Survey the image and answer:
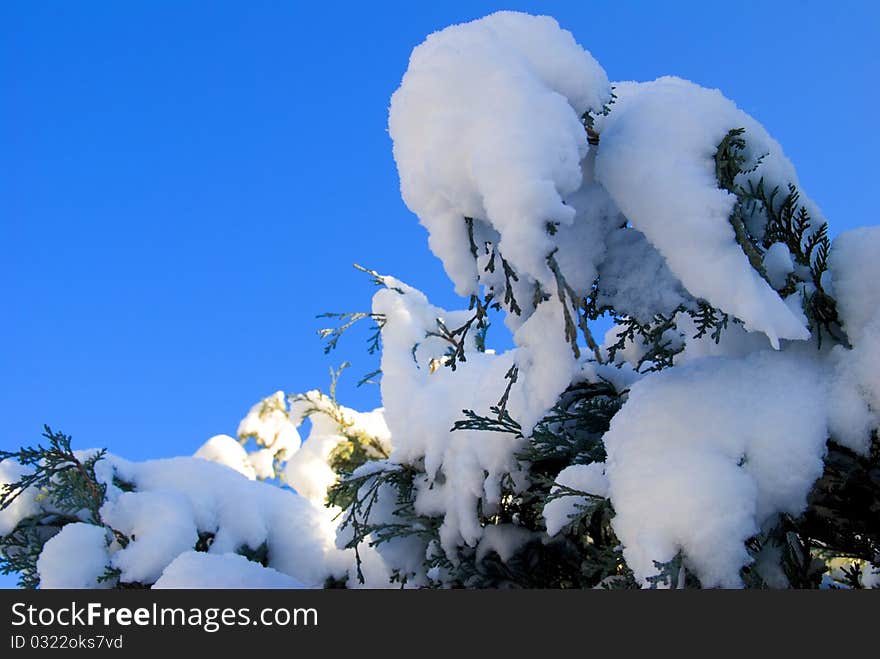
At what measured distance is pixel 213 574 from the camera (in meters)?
3.19

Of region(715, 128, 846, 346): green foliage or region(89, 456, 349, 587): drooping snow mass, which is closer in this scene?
region(715, 128, 846, 346): green foliage

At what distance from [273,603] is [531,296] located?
158 centimetres

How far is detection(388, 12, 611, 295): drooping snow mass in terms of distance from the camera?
2.01 metres

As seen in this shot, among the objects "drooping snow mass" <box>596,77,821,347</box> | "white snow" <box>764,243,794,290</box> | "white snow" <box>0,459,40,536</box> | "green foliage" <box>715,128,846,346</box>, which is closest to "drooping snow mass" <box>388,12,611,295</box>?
"drooping snow mass" <box>596,77,821,347</box>

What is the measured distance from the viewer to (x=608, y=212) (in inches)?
99.0

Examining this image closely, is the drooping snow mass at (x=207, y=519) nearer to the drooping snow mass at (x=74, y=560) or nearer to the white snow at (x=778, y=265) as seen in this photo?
the drooping snow mass at (x=74, y=560)

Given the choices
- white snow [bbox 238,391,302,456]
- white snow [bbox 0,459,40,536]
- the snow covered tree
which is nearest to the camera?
the snow covered tree

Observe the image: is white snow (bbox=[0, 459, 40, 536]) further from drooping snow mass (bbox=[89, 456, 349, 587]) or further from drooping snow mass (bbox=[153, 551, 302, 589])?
drooping snow mass (bbox=[153, 551, 302, 589])

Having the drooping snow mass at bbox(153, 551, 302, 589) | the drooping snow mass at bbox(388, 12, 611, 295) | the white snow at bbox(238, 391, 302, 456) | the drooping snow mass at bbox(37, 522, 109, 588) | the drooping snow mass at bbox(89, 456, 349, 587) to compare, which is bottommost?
the drooping snow mass at bbox(153, 551, 302, 589)

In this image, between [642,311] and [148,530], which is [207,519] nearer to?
[148,530]

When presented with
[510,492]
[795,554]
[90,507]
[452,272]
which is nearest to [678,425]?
[795,554]

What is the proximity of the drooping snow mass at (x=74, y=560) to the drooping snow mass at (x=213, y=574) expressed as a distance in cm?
100

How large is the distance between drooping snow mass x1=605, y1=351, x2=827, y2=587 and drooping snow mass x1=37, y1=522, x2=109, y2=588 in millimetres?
3084

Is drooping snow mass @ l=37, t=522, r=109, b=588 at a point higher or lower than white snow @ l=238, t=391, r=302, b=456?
lower
